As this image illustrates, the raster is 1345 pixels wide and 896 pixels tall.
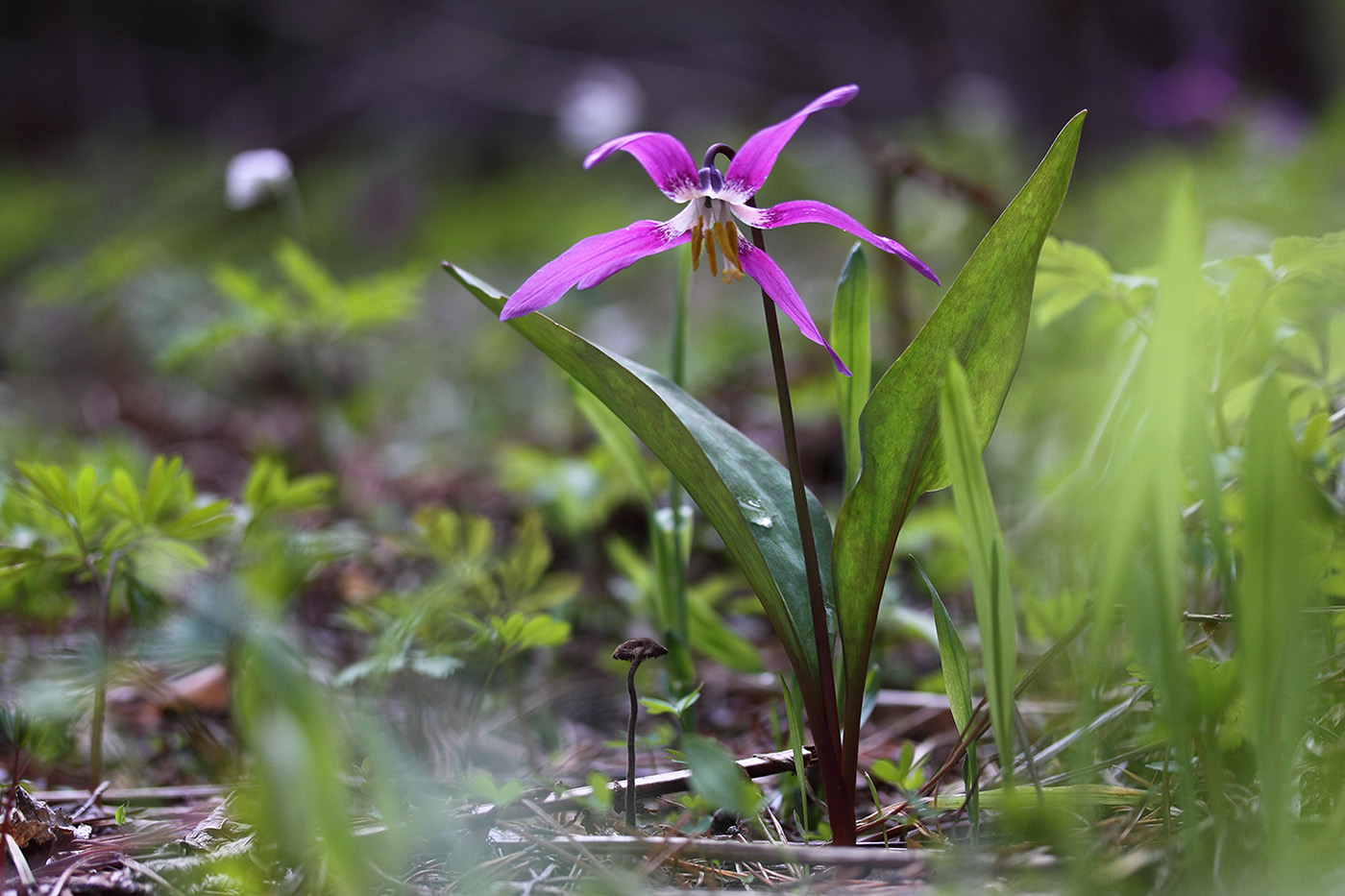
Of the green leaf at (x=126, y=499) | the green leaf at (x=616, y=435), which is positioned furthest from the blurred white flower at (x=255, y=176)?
the green leaf at (x=616, y=435)

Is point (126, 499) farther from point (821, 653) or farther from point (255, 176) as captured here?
point (255, 176)

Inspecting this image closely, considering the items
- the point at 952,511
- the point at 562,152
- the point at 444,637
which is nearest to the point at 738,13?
the point at 562,152

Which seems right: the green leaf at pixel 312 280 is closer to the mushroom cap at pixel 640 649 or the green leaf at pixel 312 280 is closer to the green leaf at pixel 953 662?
the mushroom cap at pixel 640 649

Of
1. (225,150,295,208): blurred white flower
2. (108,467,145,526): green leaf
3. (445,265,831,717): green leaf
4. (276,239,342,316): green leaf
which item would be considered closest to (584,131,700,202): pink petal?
(445,265,831,717): green leaf

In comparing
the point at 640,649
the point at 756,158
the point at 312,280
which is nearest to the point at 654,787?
the point at 640,649

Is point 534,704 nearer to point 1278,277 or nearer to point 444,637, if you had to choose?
point 444,637

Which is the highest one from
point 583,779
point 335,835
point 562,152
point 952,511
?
point 562,152

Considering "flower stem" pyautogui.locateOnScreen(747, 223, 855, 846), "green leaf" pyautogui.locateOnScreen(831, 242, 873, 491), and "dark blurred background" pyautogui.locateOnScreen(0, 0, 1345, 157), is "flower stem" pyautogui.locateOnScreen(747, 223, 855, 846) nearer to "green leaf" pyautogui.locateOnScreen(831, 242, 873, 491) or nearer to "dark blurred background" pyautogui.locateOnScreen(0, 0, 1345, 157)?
"green leaf" pyautogui.locateOnScreen(831, 242, 873, 491)
